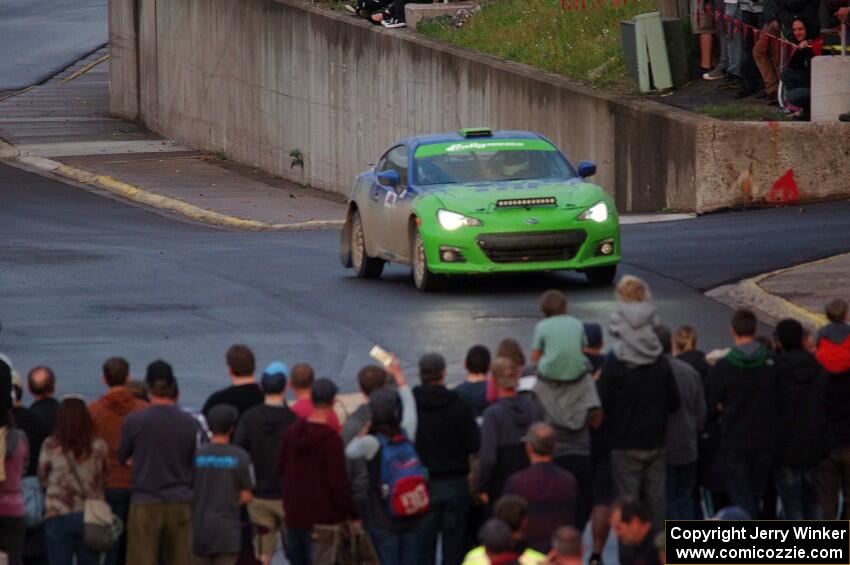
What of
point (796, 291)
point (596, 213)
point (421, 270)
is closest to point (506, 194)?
point (596, 213)

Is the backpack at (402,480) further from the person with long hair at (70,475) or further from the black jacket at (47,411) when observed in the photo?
the black jacket at (47,411)

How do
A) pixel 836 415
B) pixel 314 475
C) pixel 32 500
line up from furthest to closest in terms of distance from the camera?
pixel 836 415 → pixel 32 500 → pixel 314 475

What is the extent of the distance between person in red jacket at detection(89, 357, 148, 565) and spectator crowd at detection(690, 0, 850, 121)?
17483mm

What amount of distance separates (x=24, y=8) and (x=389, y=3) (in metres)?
34.9

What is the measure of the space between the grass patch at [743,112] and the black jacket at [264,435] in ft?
58.5

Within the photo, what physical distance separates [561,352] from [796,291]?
25.3 ft

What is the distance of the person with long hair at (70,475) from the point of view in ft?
35.9

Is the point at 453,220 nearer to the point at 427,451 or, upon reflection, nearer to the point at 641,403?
the point at 641,403

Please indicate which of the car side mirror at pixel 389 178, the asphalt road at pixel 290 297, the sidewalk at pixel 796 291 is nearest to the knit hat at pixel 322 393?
the asphalt road at pixel 290 297

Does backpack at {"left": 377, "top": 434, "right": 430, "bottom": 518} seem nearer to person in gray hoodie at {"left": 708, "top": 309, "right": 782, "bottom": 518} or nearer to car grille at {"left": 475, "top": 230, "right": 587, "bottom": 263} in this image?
person in gray hoodie at {"left": 708, "top": 309, "right": 782, "bottom": 518}

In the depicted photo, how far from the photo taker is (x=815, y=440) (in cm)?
1155

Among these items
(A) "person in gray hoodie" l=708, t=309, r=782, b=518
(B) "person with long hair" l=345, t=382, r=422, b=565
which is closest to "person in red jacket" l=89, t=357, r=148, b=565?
(B) "person with long hair" l=345, t=382, r=422, b=565

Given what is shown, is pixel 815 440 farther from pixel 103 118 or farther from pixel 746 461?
pixel 103 118

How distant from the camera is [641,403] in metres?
11.4
